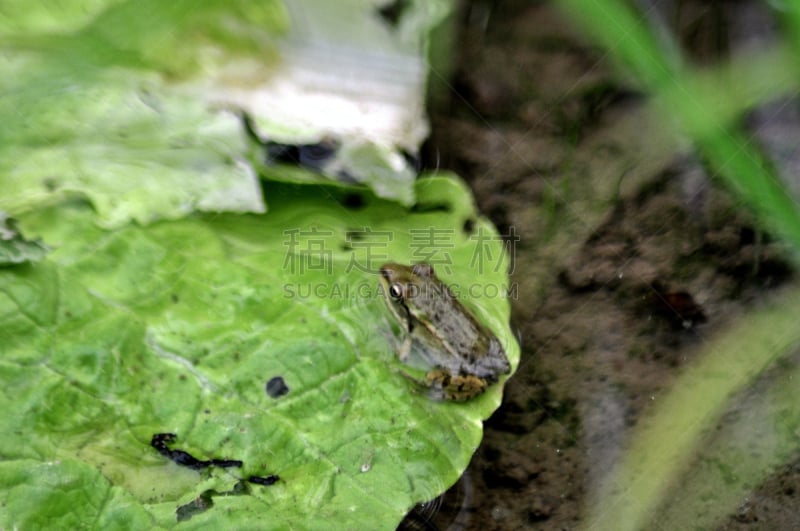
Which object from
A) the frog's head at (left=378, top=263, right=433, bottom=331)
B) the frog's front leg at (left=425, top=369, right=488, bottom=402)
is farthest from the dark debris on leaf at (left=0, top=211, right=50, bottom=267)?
the frog's front leg at (left=425, top=369, right=488, bottom=402)

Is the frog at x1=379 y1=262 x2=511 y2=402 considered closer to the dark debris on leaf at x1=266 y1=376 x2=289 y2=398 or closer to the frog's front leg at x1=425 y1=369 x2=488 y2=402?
the frog's front leg at x1=425 y1=369 x2=488 y2=402

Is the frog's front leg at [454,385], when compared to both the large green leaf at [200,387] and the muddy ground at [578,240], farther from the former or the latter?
the muddy ground at [578,240]

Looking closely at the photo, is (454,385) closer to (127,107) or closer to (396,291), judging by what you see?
(396,291)

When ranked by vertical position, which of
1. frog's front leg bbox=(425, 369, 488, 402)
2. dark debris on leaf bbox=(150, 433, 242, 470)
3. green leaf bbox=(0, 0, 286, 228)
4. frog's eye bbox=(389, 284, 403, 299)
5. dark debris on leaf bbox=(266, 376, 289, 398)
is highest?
green leaf bbox=(0, 0, 286, 228)

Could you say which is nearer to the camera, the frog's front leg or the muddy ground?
the frog's front leg

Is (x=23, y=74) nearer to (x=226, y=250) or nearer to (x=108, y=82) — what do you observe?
(x=108, y=82)

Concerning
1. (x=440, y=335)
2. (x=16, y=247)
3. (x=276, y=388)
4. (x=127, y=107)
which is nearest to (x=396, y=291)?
(x=440, y=335)

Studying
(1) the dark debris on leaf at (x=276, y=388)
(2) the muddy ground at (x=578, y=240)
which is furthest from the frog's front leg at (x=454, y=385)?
(1) the dark debris on leaf at (x=276, y=388)
